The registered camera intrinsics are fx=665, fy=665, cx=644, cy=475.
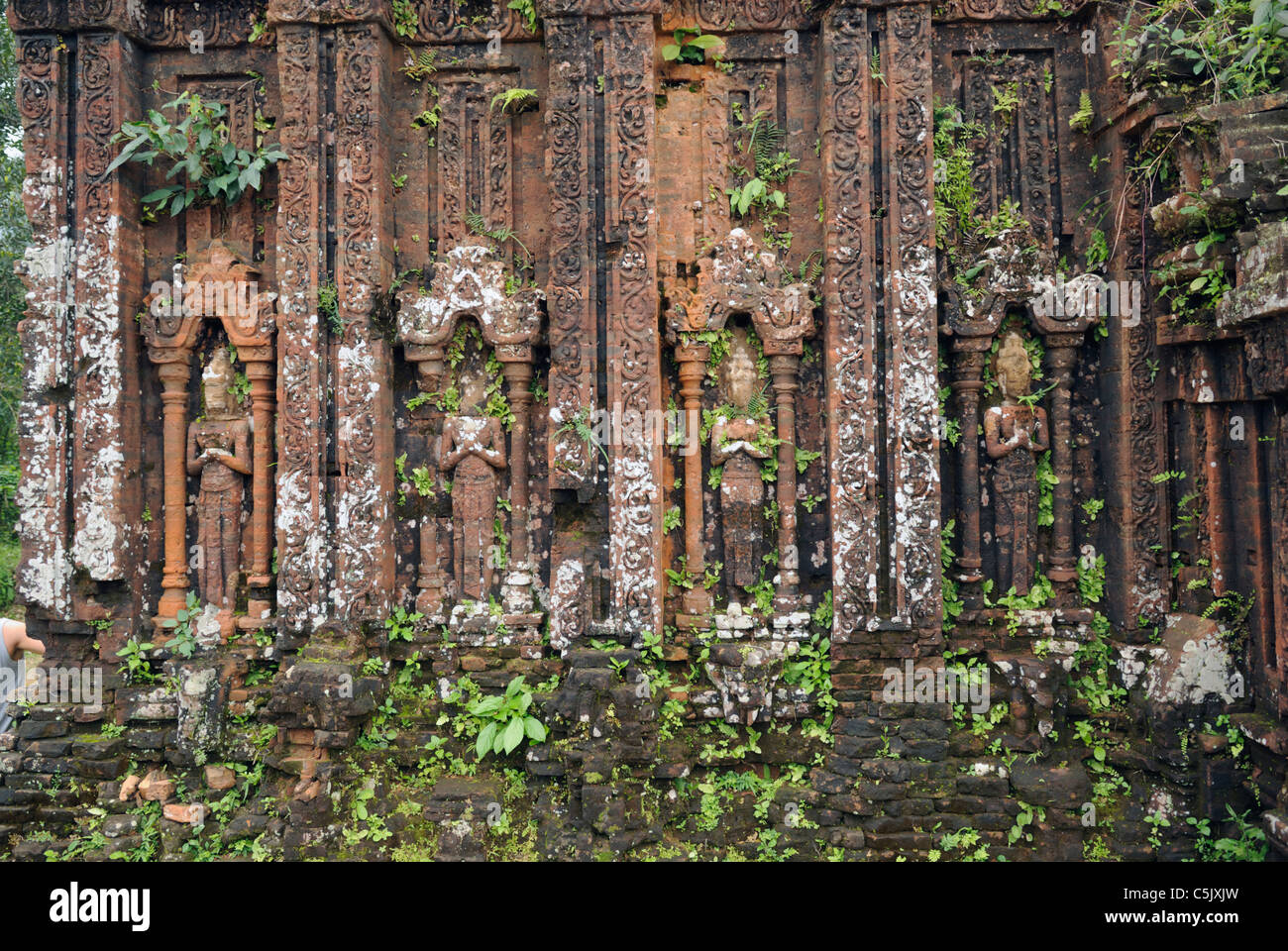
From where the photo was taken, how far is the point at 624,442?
217 inches

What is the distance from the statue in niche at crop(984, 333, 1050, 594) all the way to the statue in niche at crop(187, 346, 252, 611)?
660 cm

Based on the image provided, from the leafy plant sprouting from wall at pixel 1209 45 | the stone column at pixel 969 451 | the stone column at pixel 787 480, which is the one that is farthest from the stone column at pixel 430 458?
the leafy plant sprouting from wall at pixel 1209 45

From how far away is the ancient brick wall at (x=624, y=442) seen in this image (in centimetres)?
529

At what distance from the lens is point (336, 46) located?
5695 mm

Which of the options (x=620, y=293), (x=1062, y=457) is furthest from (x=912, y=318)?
(x=620, y=293)

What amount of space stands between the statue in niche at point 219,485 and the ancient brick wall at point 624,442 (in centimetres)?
4

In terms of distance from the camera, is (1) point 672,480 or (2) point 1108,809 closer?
(2) point 1108,809

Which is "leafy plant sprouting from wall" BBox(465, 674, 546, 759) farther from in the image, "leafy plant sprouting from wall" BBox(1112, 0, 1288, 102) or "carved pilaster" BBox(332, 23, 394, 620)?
"leafy plant sprouting from wall" BBox(1112, 0, 1288, 102)

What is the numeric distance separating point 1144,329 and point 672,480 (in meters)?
4.17

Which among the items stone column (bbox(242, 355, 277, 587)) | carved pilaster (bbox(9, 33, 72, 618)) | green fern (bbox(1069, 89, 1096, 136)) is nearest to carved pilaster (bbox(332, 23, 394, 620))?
stone column (bbox(242, 355, 277, 587))

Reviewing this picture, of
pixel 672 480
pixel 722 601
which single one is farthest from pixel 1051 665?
pixel 672 480

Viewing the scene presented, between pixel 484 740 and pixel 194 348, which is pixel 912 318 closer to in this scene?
pixel 484 740

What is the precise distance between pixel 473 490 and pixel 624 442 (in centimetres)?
143

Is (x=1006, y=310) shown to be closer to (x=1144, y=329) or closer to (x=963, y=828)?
(x=1144, y=329)
